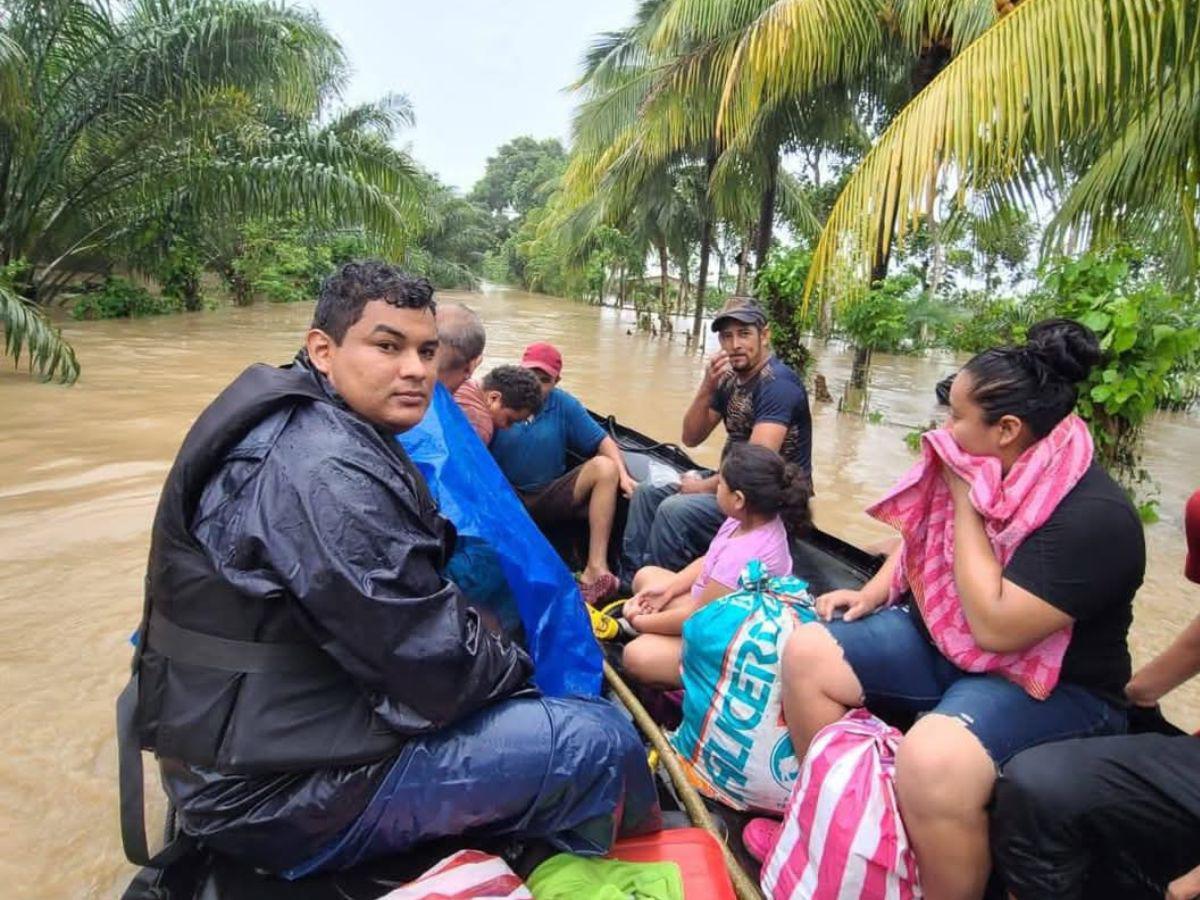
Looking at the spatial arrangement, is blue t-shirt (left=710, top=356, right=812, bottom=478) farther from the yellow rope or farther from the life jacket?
the life jacket

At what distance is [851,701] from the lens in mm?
1802

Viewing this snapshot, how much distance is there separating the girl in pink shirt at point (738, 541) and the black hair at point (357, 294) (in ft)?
4.02

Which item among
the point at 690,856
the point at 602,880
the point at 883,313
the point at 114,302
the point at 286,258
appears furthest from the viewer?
the point at 286,258

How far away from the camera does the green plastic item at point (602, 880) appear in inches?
55.1

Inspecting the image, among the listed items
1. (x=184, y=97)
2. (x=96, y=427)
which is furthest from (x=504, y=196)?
(x=96, y=427)

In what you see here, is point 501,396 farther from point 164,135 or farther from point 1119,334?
point 164,135

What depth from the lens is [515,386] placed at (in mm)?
3256

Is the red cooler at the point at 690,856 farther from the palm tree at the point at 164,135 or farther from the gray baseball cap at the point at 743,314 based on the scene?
the palm tree at the point at 164,135

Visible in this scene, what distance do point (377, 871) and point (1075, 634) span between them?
1.60 metres

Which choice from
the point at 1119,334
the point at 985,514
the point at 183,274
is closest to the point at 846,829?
A: the point at 985,514

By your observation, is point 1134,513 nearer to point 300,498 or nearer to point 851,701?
point 851,701

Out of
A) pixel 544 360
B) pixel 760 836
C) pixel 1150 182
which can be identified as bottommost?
pixel 760 836

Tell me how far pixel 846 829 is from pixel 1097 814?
1.57ft

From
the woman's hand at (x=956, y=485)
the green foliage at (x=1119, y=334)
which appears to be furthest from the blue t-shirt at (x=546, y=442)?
the green foliage at (x=1119, y=334)
